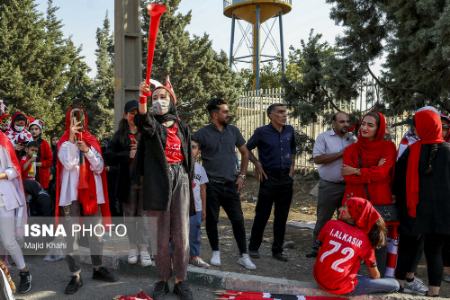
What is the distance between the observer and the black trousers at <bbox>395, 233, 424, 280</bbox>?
449 cm

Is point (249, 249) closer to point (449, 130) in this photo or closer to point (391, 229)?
point (391, 229)

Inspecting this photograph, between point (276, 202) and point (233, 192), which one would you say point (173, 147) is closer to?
point (233, 192)

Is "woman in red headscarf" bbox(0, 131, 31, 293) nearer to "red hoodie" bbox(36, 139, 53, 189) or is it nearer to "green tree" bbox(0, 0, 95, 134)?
"red hoodie" bbox(36, 139, 53, 189)

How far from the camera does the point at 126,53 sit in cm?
632

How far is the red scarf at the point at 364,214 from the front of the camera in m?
4.32

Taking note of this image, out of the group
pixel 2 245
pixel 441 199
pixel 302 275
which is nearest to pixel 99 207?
pixel 2 245

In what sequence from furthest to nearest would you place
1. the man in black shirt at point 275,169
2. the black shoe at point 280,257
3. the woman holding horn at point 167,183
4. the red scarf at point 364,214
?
the black shoe at point 280,257
the man in black shirt at point 275,169
the red scarf at point 364,214
the woman holding horn at point 167,183

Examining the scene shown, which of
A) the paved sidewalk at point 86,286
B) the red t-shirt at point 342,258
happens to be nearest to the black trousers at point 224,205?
the paved sidewalk at point 86,286

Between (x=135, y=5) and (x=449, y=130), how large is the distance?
433 cm

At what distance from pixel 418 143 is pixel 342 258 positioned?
52.6 inches

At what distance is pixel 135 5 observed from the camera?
6.31 m

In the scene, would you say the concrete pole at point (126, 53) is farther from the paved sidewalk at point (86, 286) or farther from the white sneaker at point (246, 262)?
the white sneaker at point (246, 262)

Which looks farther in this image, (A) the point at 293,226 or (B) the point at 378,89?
(A) the point at 293,226

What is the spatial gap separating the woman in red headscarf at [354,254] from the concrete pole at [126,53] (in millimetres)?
3423
